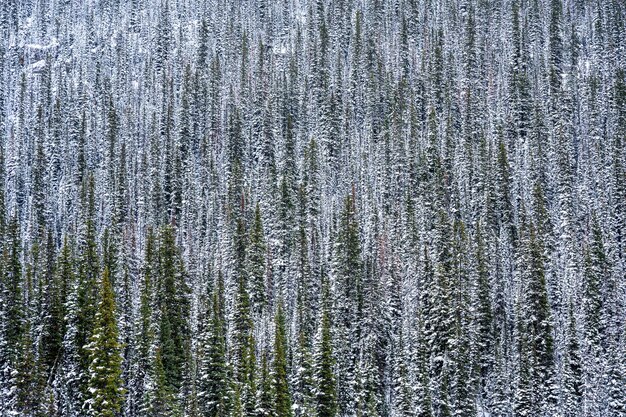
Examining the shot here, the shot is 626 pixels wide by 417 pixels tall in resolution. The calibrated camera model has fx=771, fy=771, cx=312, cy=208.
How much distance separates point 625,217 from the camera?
385 ft

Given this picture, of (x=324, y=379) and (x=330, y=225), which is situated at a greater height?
(x=330, y=225)

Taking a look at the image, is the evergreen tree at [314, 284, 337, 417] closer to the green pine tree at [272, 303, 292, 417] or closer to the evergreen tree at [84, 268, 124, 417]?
the green pine tree at [272, 303, 292, 417]

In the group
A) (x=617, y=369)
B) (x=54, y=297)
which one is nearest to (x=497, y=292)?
(x=617, y=369)

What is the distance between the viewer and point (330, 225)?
12369 cm

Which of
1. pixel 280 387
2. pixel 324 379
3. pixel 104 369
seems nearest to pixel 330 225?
pixel 324 379

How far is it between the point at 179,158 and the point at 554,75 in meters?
78.9

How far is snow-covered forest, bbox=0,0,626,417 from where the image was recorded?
237 ft

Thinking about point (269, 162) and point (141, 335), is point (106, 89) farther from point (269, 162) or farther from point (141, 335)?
point (141, 335)

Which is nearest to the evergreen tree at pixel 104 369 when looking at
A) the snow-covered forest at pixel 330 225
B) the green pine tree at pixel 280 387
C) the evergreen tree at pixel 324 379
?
the snow-covered forest at pixel 330 225

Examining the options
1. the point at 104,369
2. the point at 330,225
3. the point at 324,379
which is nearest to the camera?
the point at 104,369

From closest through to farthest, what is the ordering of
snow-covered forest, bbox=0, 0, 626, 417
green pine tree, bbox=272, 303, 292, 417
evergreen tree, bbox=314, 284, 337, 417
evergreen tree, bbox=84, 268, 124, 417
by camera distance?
evergreen tree, bbox=84, 268, 124, 417, green pine tree, bbox=272, 303, 292, 417, evergreen tree, bbox=314, 284, 337, 417, snow-covered forest, bbox=0, 0, 626, 417

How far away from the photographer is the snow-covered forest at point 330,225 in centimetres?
7212

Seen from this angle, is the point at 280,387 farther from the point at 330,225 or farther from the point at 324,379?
the point at 330,225

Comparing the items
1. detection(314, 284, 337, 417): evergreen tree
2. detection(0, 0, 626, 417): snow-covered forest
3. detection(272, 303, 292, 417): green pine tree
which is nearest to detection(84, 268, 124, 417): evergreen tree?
detection(0, 0, 626, 417): snow-covered forest
